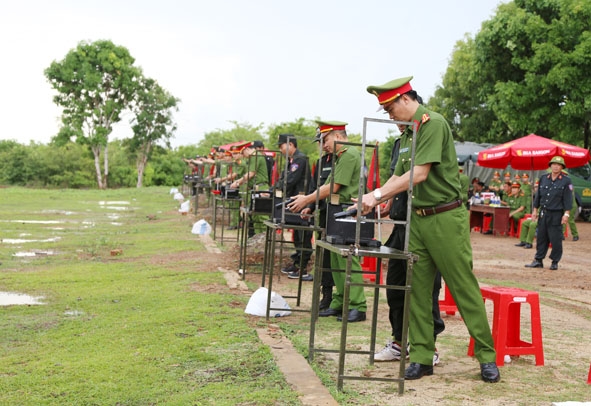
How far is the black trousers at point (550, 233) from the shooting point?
13.1 meters

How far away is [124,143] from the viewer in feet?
195

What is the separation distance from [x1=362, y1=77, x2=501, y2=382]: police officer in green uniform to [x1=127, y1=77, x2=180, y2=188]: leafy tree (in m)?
52.6

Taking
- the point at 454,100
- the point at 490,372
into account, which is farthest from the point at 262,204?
the point at 454,100

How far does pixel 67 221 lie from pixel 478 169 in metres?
21.0

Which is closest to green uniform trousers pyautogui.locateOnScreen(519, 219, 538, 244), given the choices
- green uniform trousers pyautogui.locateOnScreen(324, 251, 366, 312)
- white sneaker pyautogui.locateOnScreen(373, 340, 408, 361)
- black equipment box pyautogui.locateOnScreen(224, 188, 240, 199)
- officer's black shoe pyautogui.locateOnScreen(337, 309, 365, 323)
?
black equipment box pyautogui.locateOnScreen(224, 188, 240, 199)

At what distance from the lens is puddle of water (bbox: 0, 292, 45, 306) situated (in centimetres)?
826

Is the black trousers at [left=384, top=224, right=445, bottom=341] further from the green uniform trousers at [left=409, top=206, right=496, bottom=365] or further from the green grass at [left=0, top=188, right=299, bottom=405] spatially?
the green grass at [left=0, top=188, right=299, bottom=405]

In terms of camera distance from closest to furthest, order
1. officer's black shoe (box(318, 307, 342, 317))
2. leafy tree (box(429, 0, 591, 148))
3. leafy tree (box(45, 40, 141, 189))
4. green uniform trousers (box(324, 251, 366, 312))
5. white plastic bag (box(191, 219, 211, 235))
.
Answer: green uniform trousers (box(324, 251, 366, 312)) < officer's black shoe (box(318, 307, 342, 317)) < white plastic bag (box(191, 219, 211, 235)) < leafy tree (box(429, 0, 591, 148)) < leafy tree (box(45, 40, 141, 189))

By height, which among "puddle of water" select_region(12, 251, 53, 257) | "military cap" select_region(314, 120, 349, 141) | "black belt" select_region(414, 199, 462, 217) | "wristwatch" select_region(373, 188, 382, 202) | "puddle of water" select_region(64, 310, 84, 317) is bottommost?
"puddle of water" select_region(12, 251, 53, 257)

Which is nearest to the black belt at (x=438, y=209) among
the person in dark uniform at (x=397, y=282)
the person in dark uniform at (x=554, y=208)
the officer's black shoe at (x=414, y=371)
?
the person in dark uniform at (x=397, y=282)

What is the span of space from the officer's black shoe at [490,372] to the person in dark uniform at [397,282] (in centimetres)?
43

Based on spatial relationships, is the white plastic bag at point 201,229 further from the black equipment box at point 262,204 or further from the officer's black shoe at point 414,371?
the officer's black shoe at point 414,371

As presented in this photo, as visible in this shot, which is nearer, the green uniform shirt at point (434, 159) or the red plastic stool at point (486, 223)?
the green uniform shirt at point (434, 159)

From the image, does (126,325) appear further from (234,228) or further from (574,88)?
(574,88)
